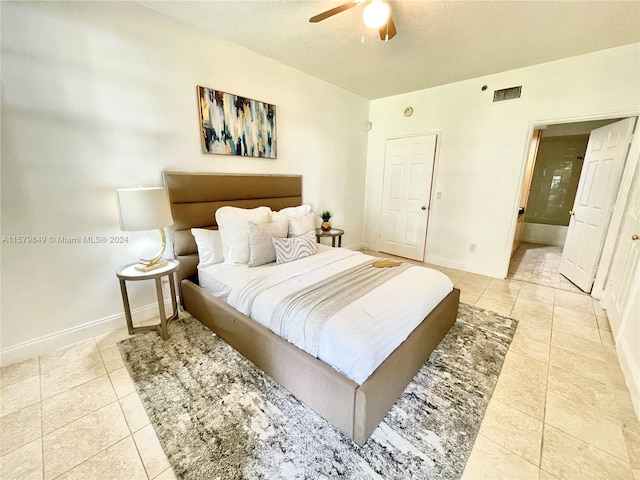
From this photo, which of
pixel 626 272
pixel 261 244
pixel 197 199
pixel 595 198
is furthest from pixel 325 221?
pixel 595 198

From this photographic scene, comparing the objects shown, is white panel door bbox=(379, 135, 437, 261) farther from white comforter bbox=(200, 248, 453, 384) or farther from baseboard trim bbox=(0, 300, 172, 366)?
baseboard trim bbox=(0, 300, 172, 366)

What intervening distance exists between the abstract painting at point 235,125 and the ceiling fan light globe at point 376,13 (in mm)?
1562

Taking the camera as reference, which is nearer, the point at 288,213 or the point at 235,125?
the point at 235,125

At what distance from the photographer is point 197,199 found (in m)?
2.58

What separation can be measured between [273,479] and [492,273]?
12.1ft

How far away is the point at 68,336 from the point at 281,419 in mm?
1926

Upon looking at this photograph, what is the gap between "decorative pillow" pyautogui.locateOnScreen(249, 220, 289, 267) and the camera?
7.66ft

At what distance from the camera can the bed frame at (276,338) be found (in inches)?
50.9

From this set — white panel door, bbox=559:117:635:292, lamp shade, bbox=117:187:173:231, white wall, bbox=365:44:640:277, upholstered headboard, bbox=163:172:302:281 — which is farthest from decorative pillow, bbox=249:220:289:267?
white panel door, bbox=559:117:635:292

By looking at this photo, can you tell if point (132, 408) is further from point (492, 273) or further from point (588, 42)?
point (588, 42)

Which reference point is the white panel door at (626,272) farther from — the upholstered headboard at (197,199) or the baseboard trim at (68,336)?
the baseboard trim at (68,336)

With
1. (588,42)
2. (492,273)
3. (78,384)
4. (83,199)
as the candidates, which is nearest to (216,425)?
(78,384)

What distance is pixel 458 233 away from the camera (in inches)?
154

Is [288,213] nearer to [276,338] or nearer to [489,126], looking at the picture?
[276,338]
